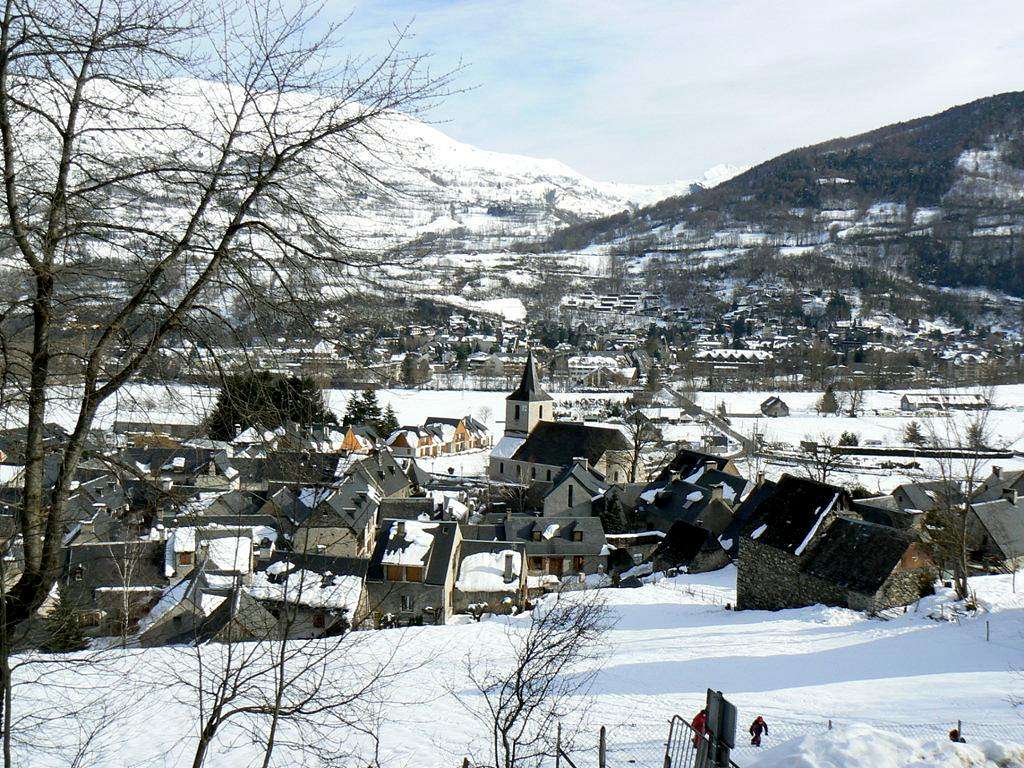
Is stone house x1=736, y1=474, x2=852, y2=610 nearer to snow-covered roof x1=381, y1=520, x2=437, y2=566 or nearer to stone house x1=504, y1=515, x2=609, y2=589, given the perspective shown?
stone house x1=504, y1=515, x2=609, y2=589

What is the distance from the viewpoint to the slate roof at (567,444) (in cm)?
4656

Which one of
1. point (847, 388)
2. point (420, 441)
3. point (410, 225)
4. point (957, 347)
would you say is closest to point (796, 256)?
point (957, 347)

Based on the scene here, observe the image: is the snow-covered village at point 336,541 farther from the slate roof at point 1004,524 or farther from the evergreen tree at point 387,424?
the evergreen tree at point 387,424

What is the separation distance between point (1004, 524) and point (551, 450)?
1039 inches

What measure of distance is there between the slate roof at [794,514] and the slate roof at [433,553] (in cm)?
828

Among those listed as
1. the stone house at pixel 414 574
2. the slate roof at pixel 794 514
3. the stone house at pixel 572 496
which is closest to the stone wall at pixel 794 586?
the slate roof at pixel 794 514

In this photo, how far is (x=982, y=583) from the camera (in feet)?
64.1

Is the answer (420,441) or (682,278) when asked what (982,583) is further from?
(682,278)

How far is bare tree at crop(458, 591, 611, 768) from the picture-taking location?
277 inches

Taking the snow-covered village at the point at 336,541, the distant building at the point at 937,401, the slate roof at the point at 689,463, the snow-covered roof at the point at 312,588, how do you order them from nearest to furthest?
the snow-covered village at the point at 336,541 < the snow-covered roof at the point at 312,588 < the slate roof at the point at 689,463 < the distant building at the point at 937,401

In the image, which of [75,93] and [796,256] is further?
[796,256]

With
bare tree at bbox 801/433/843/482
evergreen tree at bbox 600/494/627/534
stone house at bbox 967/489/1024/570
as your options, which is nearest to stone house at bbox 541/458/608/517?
evergreen tree at bbox 600/494/627/534

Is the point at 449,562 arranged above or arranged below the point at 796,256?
below

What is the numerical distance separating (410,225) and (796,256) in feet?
654
